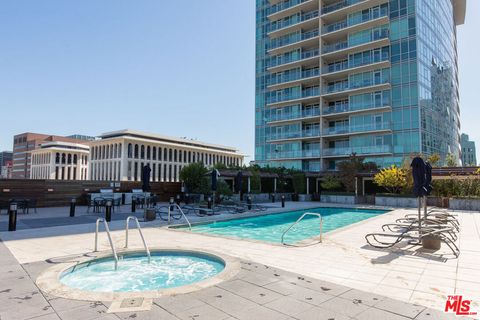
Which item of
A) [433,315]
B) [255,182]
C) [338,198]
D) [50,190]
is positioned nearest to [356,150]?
[338,198]

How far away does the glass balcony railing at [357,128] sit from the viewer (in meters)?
34.3

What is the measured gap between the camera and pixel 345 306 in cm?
394

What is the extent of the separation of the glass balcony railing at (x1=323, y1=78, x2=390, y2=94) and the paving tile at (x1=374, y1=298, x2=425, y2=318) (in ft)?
117

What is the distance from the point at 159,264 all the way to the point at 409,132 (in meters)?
33.9

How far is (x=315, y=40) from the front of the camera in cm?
4038

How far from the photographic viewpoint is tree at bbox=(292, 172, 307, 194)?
3247 centimetres

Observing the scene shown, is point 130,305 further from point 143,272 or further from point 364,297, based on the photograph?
point 364,297

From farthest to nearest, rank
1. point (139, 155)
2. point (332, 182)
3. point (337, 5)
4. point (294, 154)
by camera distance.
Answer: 1. point (139, 155)
2. point (294, 154)
3. point (337, 5)
4. point (332, 182)

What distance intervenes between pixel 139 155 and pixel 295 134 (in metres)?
59.0

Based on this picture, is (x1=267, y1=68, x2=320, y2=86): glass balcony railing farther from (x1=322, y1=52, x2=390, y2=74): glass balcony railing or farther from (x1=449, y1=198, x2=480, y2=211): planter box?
(x1=449, y1=198, x2=480, y2=211): planter box

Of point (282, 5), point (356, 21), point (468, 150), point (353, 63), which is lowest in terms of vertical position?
point (468, 150)

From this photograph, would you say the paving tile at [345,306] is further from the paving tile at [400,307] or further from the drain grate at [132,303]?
the drain grate at [132,303]

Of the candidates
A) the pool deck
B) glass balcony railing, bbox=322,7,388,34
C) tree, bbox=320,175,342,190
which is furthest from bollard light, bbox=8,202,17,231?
glass balcony railing, bbox=322,7,388,34

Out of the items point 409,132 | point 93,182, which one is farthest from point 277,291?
point 409,132
